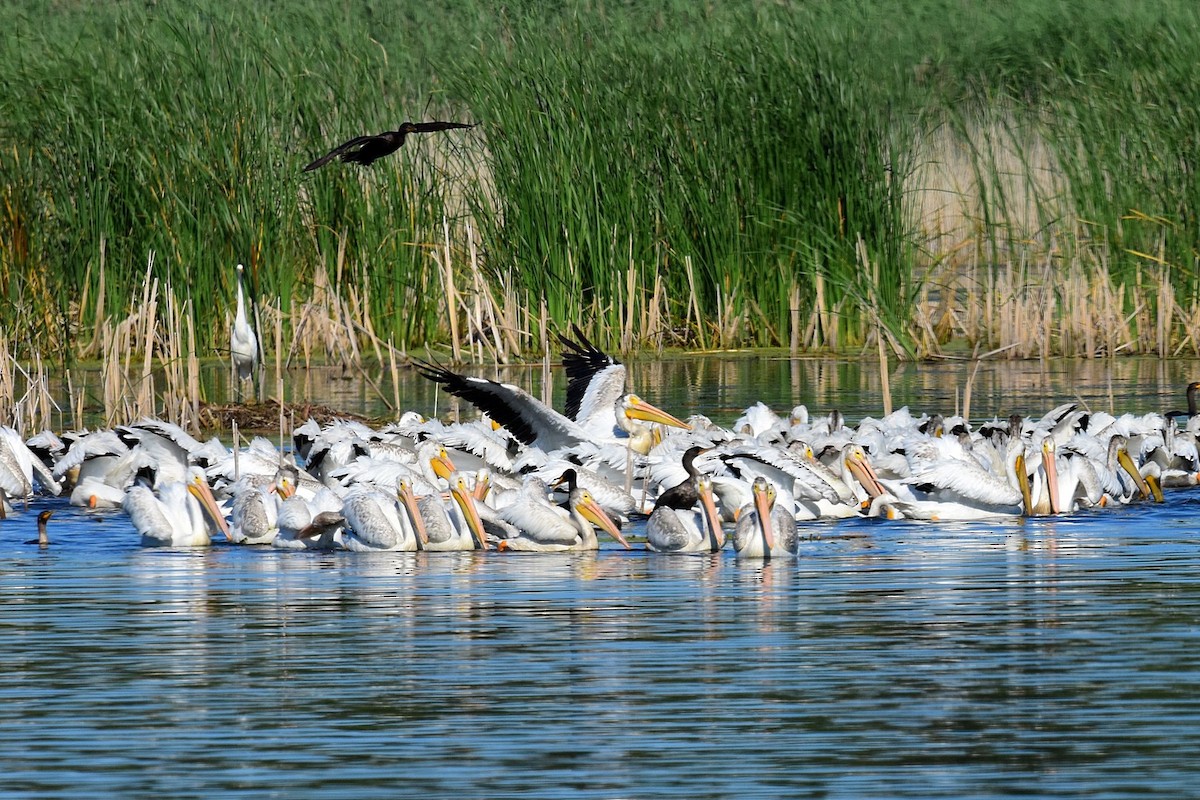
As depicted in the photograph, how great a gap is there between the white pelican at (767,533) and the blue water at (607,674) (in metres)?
0.10

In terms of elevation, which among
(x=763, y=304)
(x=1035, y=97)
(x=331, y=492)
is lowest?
(x=331, y=492)

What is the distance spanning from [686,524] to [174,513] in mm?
2156

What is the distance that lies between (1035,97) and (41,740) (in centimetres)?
2066

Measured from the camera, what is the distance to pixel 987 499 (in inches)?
415

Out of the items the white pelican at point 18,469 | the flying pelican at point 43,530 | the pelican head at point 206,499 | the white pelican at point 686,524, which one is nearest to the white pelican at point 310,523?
the pelican head at point 206,499

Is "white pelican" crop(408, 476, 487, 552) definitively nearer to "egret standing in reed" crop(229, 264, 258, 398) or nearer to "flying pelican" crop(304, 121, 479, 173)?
"flying pelican" crop(304, 121, 479, 173)

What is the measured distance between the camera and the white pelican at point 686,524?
9438mm

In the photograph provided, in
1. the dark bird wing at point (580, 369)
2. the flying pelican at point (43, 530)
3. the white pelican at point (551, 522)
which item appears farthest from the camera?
the dark bird wing at point (580, 369)

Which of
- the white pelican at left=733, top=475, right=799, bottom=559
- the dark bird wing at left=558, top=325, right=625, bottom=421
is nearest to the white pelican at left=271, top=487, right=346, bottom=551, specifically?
the white pelican at left=733, top=475, right=799, bottom=559

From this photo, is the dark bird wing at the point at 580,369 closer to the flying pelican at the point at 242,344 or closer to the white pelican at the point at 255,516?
the flying pelican at the point at 242,344

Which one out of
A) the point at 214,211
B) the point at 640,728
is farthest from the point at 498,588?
the point at 214,211

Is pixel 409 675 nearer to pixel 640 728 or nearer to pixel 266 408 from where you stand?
pixel 640 728

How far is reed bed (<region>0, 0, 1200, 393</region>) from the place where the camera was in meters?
16.7

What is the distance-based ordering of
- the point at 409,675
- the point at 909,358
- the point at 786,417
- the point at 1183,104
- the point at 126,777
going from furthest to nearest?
the point at 909,358, the point at 1183,104, the point at 786,417, the point at 409,675, the point at 126,777
